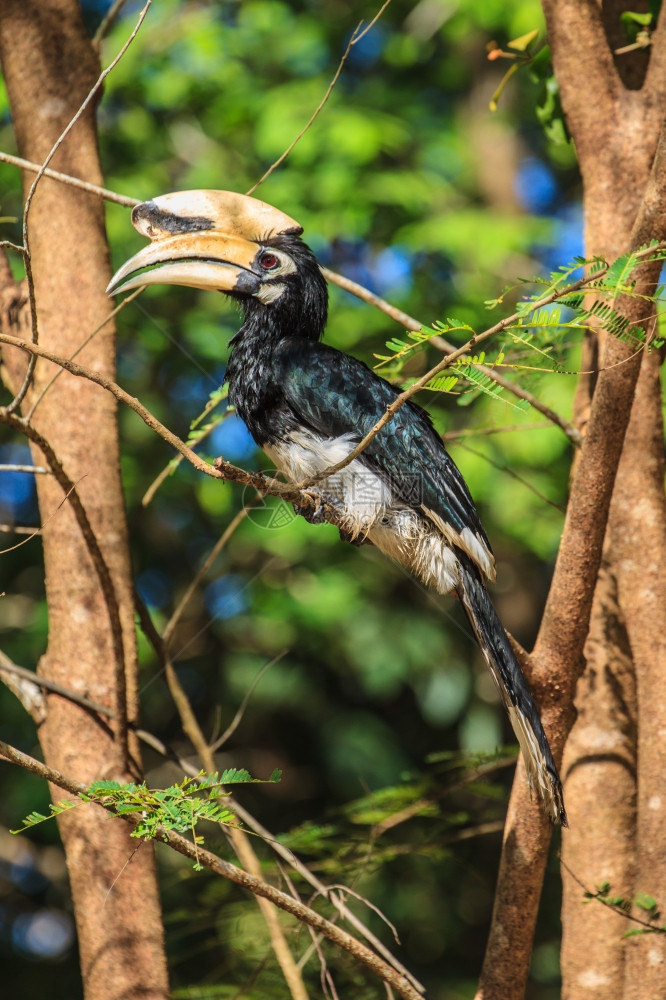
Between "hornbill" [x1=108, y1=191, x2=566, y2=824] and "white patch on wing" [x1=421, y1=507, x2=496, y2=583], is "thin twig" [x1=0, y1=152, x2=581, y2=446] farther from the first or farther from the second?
"white patch on wing" [x1=421, y1=507, x2=496, y2=583]

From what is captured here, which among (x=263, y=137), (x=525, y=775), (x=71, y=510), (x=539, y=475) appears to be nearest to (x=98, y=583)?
(x=71, y=510)

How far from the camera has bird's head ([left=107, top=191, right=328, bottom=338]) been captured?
290 centimetres

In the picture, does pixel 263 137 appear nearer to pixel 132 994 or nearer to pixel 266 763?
pixel 266 763

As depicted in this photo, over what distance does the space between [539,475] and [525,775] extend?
3262mm

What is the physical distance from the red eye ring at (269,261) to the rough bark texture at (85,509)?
0.51m

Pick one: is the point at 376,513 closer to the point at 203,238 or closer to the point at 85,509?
the point at 85,509

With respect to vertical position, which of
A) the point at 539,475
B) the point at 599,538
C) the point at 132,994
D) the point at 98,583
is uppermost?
the point at 539,475

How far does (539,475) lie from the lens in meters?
5.44

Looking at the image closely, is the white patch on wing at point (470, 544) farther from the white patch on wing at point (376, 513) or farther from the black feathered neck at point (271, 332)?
the black feathered neck at point (271, 332)

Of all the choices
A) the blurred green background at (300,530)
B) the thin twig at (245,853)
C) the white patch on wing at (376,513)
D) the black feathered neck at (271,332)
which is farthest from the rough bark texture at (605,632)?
the blurred green background at (300,530)

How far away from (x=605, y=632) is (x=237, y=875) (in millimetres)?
1334

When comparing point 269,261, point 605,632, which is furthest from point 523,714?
point 269,261

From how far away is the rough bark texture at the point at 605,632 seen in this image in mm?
2268

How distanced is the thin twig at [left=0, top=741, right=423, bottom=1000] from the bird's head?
1.51 meters
